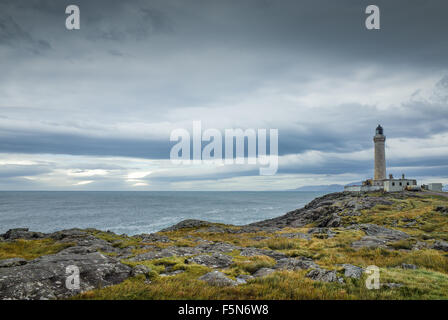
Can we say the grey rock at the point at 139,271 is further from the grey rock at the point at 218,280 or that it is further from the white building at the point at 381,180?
the white building at the point at 381,180

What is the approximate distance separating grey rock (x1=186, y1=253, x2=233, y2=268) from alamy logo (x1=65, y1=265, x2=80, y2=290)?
7.26m

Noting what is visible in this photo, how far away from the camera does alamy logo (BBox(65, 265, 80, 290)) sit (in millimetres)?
9403

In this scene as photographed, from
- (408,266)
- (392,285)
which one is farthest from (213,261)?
(408,266)

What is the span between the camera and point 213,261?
53.3 feet

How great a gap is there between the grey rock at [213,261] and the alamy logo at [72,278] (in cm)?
726

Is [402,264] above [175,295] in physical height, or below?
below

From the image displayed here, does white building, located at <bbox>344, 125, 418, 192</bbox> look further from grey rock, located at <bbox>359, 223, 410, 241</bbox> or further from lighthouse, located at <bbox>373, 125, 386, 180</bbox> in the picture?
grey rock, located at <bbox>359, 223, 410, 241</bbox>

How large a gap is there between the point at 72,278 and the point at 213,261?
8.88 m

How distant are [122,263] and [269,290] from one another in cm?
799

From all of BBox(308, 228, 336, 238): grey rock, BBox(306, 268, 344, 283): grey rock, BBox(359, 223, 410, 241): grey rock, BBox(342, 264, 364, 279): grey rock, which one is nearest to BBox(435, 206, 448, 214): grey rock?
BBox(359, 223, 410, 241): grey rock
